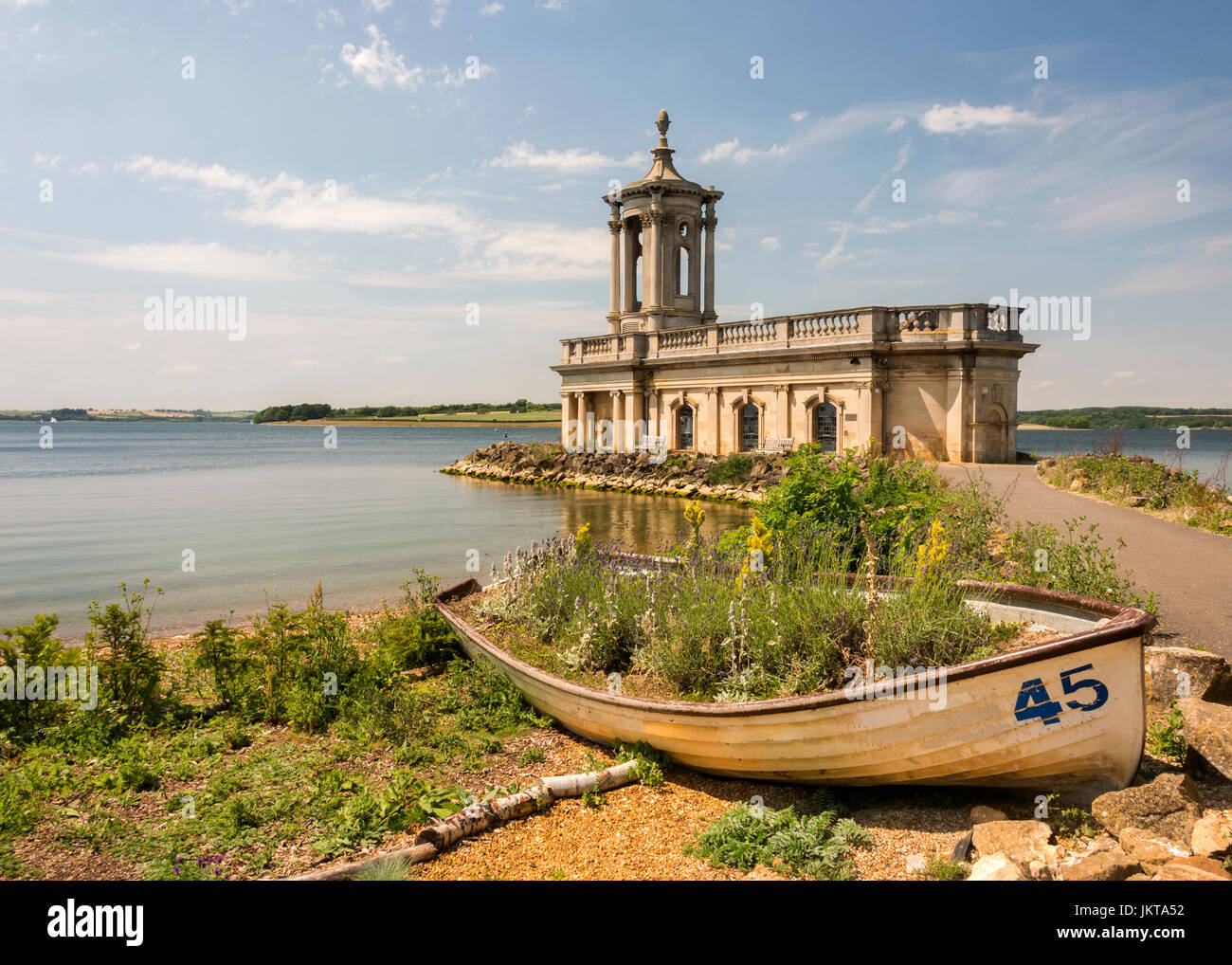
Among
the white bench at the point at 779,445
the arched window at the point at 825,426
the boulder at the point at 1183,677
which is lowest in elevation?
the boulder at the point at 1183,677

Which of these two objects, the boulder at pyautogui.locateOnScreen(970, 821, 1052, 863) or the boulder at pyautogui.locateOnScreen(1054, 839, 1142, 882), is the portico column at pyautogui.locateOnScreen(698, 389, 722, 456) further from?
the boulder at pyautogui.locateOnScreen(1054, 839, 1142, 882)

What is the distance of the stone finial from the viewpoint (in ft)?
126

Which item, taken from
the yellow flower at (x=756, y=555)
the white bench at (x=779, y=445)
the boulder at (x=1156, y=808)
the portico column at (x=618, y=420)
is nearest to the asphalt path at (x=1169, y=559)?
the boulder at (x=1156, y=808)

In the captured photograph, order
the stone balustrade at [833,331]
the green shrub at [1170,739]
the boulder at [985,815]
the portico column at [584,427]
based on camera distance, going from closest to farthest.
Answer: the boulder at [985,815]
the green shrub at [1170,739]
the stone balustrade at [833,331]
the portico column at [584,427]

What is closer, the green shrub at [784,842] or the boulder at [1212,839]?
the boulder at [1212,839]

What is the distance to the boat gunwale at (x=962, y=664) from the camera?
4.50 metres

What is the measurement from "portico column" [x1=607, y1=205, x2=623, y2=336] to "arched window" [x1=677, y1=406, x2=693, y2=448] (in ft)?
21.5

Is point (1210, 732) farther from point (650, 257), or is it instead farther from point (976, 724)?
point (650, 257)

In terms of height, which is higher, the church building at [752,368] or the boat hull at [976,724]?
the church building at [752,368]

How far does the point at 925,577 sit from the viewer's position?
6406mm

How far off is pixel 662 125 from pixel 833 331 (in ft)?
55.2

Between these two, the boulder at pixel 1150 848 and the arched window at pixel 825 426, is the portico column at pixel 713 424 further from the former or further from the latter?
the boulder at pixel 1150 848

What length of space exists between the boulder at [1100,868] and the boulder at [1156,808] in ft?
1.52

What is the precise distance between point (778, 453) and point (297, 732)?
1034 inches
